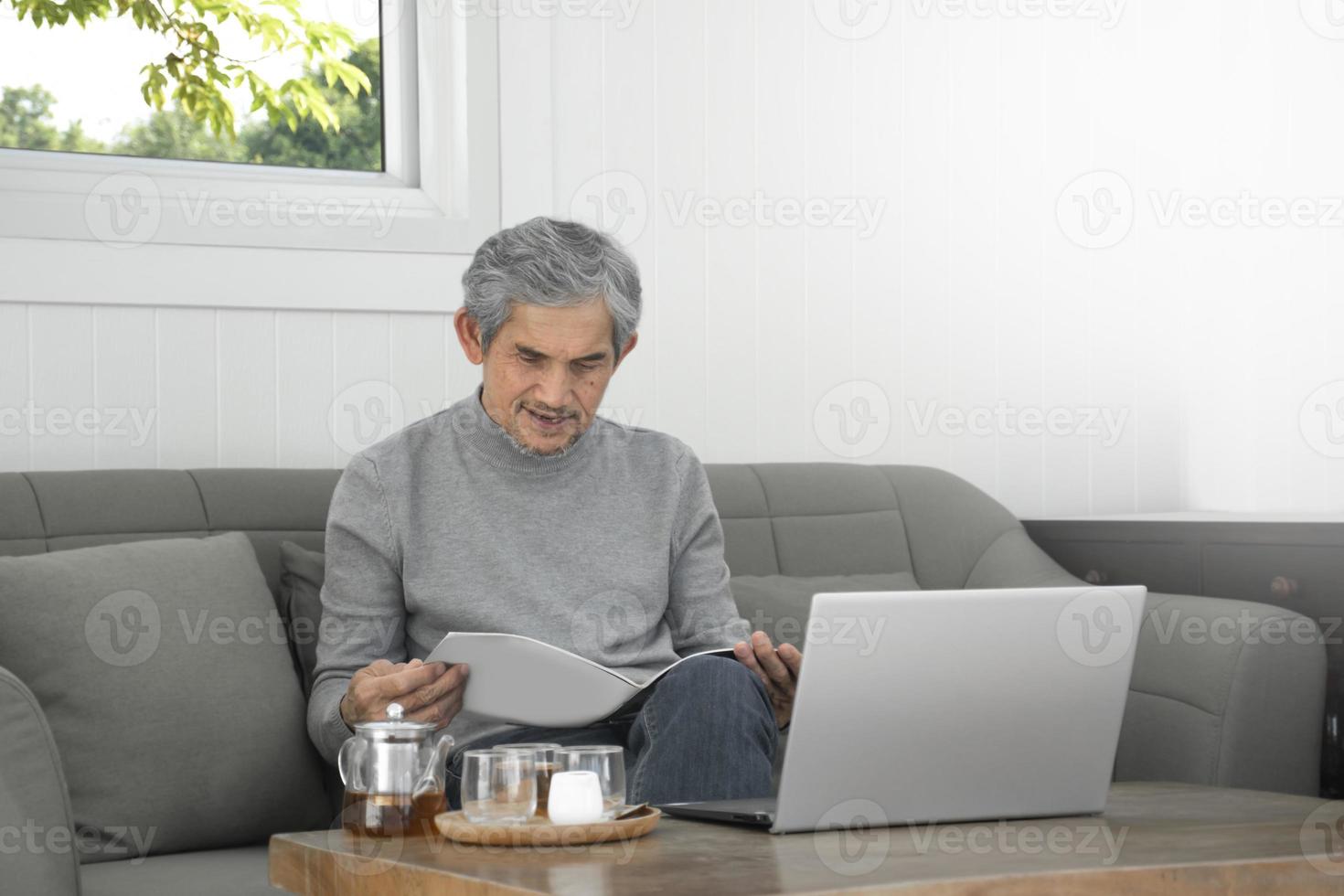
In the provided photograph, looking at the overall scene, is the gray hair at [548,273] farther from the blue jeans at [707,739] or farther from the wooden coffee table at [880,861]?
the wooden coffee table at [880,861]

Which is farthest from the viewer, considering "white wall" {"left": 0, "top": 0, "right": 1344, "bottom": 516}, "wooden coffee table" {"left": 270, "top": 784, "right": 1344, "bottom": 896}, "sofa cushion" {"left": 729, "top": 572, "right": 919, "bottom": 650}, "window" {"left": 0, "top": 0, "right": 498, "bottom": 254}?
"white wall" {"left": 0, "top": 0, "right": 1344, "bottom": 516}

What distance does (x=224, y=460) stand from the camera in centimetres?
261

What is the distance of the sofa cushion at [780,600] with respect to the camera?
243cm

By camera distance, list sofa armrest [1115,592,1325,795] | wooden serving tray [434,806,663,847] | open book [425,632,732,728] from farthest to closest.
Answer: sofa armrest [1115,592,1325,795] < open book [425,632,732,728] < wooden serving tray [434,806,663,847]

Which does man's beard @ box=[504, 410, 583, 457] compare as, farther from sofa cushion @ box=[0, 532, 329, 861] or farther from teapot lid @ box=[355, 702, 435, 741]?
teapot lid @ box=[355, 702, 435, 741]

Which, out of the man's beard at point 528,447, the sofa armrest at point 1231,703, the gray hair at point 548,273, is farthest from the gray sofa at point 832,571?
the gray hair at point 548,273

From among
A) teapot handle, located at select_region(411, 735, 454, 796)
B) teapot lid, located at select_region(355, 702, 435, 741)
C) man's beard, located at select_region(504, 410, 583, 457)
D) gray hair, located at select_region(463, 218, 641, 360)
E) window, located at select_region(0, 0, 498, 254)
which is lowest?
teapot handle, located at select_region(411, 735, 454, 796)

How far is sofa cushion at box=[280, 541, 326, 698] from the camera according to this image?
214 cm

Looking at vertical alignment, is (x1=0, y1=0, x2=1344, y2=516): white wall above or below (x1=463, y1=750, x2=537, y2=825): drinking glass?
above

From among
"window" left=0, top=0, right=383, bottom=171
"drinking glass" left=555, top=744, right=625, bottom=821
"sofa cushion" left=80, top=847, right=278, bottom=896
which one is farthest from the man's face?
"window" left=0, top=0, right=383, bottom=171

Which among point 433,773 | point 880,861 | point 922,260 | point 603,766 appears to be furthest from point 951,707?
point 922,260

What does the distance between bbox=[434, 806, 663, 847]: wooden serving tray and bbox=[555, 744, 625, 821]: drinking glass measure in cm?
2

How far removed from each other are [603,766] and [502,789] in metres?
0.09

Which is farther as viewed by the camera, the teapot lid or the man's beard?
the man's beard
